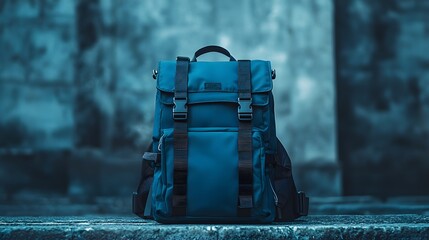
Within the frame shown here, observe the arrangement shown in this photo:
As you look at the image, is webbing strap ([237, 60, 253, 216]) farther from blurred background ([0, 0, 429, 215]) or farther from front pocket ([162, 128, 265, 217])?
blurred background ([0, 0, 429, 215])

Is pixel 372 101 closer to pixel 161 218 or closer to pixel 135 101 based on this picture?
pixel 135 101

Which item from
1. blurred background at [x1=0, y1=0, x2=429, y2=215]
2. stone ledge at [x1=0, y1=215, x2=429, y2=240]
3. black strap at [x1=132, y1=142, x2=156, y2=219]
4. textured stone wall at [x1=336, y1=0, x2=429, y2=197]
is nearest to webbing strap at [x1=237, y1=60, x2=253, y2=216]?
stone ledge at [x1=0, y1=215, x2=429, y2=240]

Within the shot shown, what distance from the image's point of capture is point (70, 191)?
640cm

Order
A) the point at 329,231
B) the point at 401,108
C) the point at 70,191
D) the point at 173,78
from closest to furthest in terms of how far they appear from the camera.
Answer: the point at 329,231
the point at 173,78
the point at 70,191
the point at 401,108

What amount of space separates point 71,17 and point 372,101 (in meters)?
2.58

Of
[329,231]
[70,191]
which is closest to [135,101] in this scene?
[70,191]

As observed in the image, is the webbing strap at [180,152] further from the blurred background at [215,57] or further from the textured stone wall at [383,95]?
the textured stone wall at [383,95]

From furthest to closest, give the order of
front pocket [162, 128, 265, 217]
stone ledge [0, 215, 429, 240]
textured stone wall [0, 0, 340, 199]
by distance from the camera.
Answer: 1. textured stone wall [0, 0, 340, 199]
2. front pocket [162, 128, 265, 217]
3. stone ledge [0, 215, 429, 240]

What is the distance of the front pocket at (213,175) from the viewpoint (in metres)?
2.99

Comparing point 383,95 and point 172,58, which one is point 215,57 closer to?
point 172,58

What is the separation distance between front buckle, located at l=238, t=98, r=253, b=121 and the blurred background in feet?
10.5

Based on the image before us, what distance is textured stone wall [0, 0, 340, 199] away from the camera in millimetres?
6449

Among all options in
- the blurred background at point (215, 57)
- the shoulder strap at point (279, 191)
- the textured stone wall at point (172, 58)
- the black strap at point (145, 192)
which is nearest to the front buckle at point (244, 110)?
the shoulder strap at point (279, 191)

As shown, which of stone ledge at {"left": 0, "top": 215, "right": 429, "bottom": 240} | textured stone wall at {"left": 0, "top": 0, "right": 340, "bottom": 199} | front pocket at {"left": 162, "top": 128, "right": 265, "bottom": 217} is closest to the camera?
stone ledge at {"left": 0, "top": 215, "right": 429, "bottom": 240}
